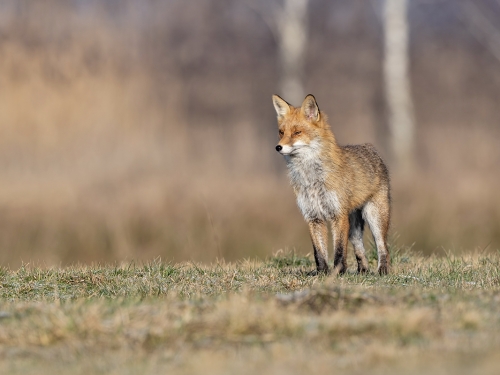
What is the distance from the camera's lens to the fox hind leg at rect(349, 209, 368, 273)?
903 cm

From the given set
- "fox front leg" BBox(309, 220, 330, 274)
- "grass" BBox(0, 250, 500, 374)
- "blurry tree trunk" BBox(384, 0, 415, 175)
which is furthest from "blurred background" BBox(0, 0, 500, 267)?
"grass" BBox(0, 250, 500, 374)

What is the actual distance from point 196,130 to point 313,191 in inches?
431

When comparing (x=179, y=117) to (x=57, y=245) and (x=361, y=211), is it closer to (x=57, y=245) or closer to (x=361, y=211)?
(x=57, y=245)

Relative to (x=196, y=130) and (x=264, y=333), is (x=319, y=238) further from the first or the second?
(x=196, y=130)

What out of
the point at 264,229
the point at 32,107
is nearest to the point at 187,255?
the point at 264,229

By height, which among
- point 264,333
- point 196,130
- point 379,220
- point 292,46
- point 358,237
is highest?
point 292,46

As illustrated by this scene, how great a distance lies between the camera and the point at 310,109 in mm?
8766

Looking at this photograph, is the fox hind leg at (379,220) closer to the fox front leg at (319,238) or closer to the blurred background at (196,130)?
the fox front leg at (319,238)

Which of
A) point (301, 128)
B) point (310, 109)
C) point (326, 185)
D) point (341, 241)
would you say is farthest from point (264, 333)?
point (310, 109)

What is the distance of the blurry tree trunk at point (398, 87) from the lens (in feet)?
54.9

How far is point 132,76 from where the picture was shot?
1722 centimetres

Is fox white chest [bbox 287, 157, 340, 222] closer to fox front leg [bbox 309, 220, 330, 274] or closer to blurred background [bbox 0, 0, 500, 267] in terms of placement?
fox front leg [bbox 309, 220, 330, 274]

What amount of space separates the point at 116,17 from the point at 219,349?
18.0 meters

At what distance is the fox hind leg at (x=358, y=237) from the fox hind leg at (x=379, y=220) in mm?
147
